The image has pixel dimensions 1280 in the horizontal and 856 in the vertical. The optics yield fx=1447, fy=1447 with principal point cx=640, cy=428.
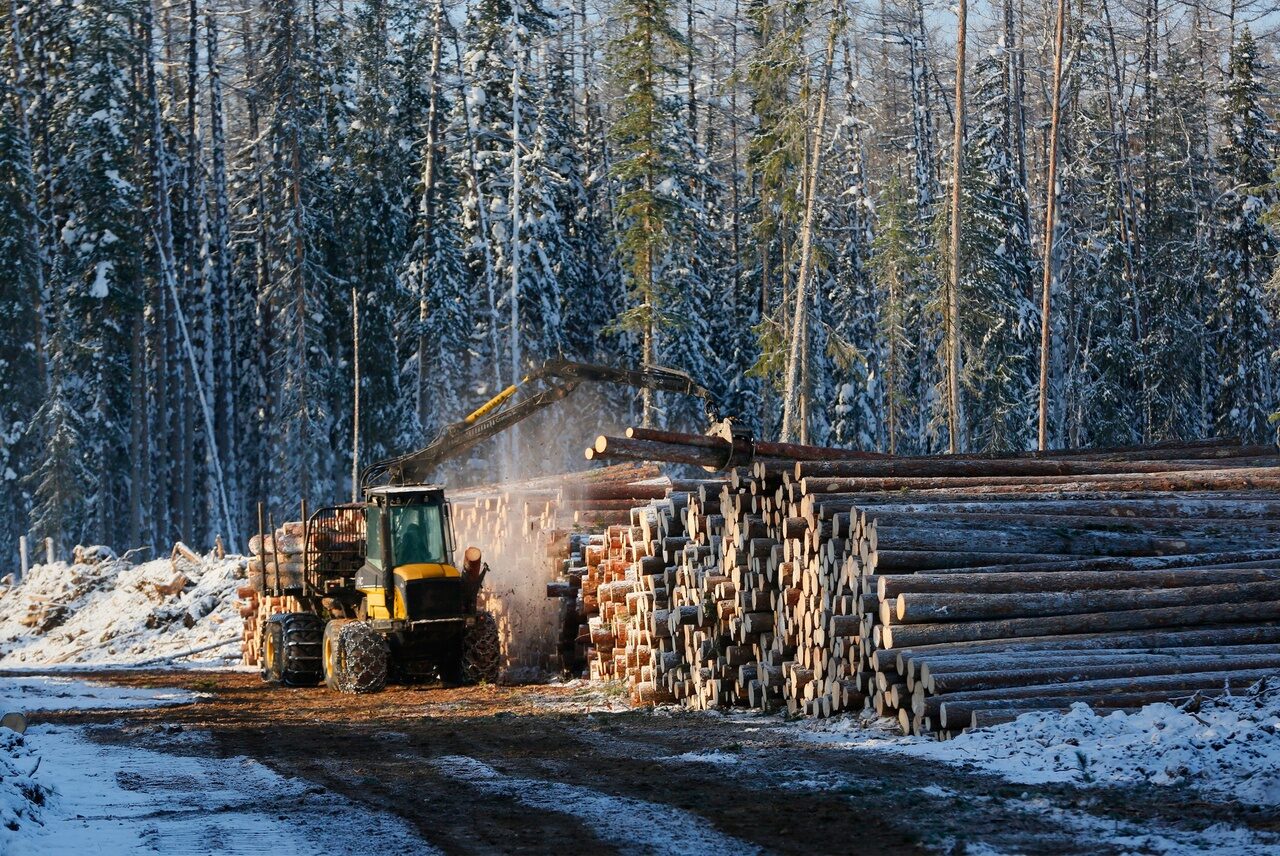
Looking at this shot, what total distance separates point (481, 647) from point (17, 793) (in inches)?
394

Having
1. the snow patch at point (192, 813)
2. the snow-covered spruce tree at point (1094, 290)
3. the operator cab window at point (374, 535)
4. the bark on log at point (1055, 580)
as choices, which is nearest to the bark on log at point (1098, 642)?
the bark on log at point (1055, 580)

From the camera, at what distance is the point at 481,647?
1920 centimetres

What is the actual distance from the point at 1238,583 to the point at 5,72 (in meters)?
40.9

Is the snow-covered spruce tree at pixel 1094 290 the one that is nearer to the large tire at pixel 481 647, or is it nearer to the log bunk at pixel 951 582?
the large tire at pixel 481 647

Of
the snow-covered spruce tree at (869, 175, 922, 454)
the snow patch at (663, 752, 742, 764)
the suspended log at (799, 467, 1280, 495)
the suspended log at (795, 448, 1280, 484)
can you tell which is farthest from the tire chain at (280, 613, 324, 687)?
the snow-covered spruce tree at (869, 175, 922, 454)

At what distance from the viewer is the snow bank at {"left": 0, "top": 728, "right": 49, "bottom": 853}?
8.59 meters

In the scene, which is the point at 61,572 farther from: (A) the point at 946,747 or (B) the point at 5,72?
(A) the point at 946,747

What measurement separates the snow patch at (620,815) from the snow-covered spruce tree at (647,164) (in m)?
25.1

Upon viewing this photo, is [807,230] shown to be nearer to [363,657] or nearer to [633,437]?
[633,437]

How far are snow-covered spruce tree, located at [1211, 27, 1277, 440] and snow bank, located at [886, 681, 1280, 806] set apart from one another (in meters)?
34.6

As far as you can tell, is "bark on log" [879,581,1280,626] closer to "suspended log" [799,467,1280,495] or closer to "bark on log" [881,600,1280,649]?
"bark on log" [881,600,1280,649]

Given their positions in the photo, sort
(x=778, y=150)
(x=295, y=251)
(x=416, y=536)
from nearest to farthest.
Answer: (x=416, y=536)
(x=778, y=150)
(x=295, y=251)

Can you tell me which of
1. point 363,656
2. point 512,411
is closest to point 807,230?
point 512,411

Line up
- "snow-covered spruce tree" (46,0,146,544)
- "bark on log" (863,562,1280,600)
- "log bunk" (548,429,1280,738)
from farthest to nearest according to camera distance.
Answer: "snow-covered spruce tree" (46,0,146,544) → "bark on log" (863,562,1280,600) → "log bunk" (548,429,1280,738)
